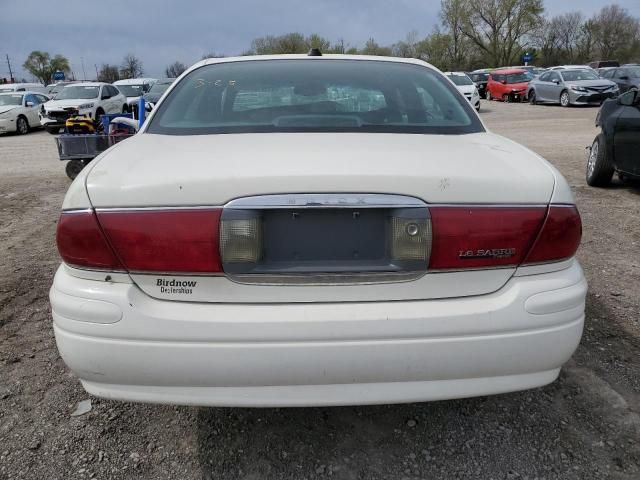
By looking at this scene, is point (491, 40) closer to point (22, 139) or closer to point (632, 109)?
point (22, 139)

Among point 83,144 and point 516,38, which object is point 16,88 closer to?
point 83,144

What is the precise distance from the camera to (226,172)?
5.85 ft

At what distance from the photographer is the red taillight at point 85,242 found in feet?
5.94

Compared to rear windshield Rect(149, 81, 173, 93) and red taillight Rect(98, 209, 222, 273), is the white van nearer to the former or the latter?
rear windshield Rect(149, 81, 173, 93)

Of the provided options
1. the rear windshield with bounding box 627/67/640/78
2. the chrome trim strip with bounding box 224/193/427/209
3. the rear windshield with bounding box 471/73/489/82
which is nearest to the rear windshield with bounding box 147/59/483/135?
the chrome trim strip with bounding box 224/193/427/209

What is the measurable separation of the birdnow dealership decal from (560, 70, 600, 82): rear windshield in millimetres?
24766

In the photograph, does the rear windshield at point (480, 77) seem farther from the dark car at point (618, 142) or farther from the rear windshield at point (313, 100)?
the rear windshield at point (313, 100)

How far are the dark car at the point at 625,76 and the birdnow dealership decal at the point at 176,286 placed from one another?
80.2 ft

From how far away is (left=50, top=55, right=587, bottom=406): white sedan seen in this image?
1.76m

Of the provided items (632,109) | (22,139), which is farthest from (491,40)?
(632,109)

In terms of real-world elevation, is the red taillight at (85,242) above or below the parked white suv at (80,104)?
above

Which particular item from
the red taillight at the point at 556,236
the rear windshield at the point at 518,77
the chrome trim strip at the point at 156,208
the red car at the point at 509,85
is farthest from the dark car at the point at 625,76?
the chrome trim strip at the point at 156,208

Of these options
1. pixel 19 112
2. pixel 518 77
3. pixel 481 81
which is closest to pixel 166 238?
pixel 19 112

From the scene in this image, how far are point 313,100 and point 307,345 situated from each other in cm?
145
